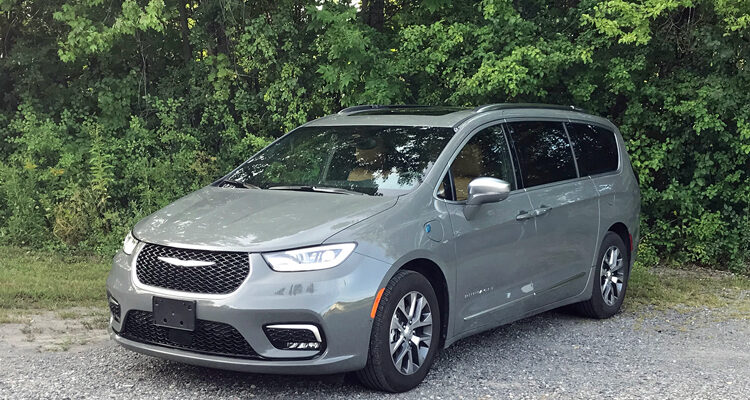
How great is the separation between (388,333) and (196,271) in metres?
1.17

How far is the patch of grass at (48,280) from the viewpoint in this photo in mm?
7862

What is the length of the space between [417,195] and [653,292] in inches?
171

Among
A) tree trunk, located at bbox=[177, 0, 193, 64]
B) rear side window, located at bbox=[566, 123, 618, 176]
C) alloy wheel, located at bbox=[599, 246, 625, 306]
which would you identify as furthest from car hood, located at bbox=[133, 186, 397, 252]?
tree trunk, located at bbox=[177, 0, 193, 64]

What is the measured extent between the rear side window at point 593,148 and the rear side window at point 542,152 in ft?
0.54

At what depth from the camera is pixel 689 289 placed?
918 cm

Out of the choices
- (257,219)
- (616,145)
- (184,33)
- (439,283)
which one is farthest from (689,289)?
(184,33)

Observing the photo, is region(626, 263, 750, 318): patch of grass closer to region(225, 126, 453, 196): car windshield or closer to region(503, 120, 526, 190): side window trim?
region(503, 120, 526, 190): side window trim

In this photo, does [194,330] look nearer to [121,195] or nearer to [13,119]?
[121,195]

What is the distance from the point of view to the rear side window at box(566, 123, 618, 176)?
7336 millimetres

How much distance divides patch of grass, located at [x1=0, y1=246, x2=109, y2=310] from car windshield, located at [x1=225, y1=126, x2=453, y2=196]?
8.44ft

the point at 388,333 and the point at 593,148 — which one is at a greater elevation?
the point at 593,148

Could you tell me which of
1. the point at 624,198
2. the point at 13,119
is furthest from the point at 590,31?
the point at 13,119

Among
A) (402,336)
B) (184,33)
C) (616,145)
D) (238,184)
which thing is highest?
(184,33)

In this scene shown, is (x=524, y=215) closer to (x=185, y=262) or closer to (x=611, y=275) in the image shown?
(x=611, y=275)
